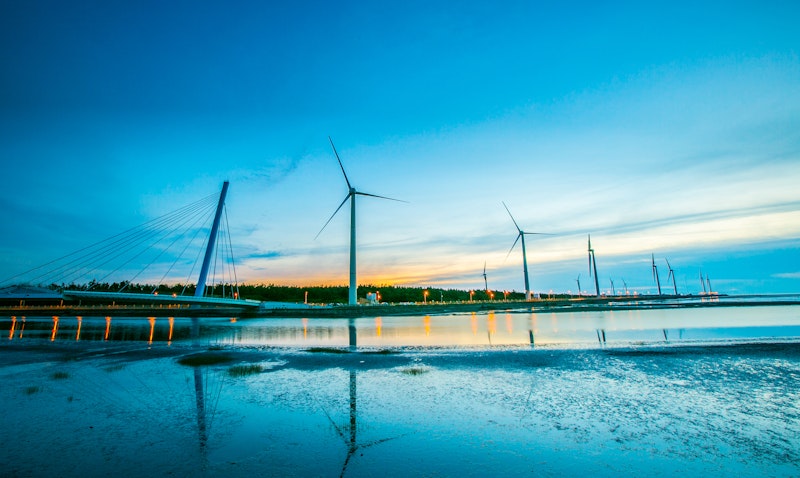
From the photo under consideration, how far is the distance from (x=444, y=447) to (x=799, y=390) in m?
10.3

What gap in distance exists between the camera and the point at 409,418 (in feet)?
24.2

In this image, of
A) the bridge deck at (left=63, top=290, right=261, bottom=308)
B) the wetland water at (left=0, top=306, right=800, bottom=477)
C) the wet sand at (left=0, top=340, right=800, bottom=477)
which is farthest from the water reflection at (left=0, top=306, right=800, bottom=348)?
the bridge deck at (left=63, top=290, right=261, bottom=308)

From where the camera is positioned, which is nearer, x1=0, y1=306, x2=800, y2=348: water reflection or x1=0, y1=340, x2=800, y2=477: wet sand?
x1=0, y1=340, x2=800, y2=477: wet sand

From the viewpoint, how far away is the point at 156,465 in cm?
522

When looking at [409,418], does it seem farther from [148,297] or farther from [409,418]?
[148,297]

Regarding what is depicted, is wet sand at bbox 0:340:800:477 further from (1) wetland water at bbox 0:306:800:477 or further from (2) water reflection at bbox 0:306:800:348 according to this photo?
(2) water reflection at bbox 0:306:800:348

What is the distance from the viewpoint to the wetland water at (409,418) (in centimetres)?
527

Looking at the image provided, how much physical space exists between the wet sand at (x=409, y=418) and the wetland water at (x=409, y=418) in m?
0.04

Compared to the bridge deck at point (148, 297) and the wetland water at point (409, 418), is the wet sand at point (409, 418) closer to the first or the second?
the wetland water at point (409, 418)

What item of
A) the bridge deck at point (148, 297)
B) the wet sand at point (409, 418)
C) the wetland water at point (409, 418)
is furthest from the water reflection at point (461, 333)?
the bridge deck at point (148, 297)

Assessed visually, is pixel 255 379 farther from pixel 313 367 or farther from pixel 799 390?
pixel 799 390

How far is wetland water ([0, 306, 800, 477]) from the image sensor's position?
5266mm

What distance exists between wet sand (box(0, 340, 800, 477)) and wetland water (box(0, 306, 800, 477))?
0.12 ft

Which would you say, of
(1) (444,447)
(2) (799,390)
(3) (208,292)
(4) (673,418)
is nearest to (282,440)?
(1) (444,447)
